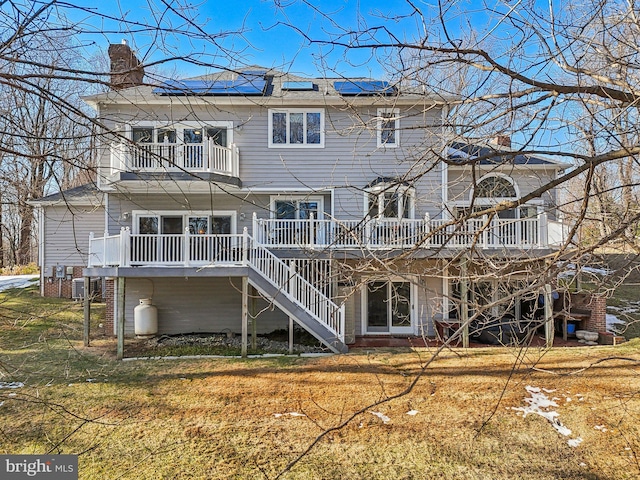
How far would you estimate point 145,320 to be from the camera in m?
11.8

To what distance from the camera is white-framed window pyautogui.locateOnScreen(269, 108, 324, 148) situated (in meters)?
12.1

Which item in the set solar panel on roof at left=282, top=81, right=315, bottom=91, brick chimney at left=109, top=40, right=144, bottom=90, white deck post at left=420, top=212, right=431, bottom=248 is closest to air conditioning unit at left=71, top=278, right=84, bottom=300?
solar panel on roof at left=282, top=81, right=315, bottom=91

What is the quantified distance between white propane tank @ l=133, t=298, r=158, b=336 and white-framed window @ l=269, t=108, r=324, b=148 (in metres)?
6.02

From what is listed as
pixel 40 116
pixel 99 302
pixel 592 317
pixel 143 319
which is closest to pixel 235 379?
pixel 143 319

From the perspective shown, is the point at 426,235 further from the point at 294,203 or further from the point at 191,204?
the point at 191,204

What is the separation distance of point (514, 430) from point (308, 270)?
6.73 meters

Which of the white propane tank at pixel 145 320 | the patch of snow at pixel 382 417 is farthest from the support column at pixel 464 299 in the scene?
the white propane tank at pixel 145 320

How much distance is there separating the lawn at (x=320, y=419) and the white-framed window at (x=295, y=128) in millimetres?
6453

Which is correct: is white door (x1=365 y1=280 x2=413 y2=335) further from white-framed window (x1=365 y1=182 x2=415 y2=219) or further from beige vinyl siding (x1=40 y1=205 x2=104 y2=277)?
beige vinyl siding (x1=40 y1=205 x2=104 y2=277)

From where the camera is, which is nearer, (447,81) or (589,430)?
(447,81)

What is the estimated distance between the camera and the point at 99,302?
60.1 feet

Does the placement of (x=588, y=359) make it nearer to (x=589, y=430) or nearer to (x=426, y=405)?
(x=589, y=430)

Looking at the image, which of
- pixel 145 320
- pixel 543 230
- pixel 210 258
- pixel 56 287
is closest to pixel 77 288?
pixel 56 287

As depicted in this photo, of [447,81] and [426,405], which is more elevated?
[447,81]
